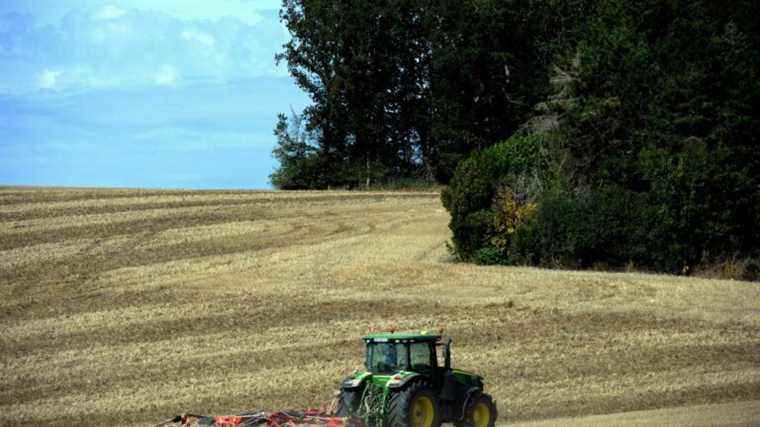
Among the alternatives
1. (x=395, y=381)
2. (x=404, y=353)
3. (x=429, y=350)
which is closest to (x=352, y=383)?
(x=395, y=381)

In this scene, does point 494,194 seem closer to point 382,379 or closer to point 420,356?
point 420,356

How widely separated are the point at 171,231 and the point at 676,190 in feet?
60.9

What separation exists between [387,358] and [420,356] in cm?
51

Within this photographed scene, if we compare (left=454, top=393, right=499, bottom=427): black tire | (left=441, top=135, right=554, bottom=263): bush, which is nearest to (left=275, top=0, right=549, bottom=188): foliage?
(left=441, top=135, right=554, bottom=263): bush

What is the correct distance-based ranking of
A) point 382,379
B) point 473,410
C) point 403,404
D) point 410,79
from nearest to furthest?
point 403,404 → point 382,379 → point 473,410 → point 410,79

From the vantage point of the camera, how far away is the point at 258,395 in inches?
907

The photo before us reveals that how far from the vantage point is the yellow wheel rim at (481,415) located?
17.7 metres

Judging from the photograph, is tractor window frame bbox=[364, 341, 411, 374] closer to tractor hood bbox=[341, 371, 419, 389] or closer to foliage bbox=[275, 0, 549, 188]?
tractor hood bbox=[341, 371, 419, 389]

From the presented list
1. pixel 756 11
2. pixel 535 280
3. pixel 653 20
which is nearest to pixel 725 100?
pixel 653 20

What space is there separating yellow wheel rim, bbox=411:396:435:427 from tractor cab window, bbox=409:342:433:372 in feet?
1.82

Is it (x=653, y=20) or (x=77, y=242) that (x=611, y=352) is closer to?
(x=77, y=242)

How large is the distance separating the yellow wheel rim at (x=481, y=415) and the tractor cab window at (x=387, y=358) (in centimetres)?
142

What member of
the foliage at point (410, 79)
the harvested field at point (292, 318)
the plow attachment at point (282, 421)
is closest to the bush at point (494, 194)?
the harvested field at point (292, 318)

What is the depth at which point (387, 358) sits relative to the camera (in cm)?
1744
